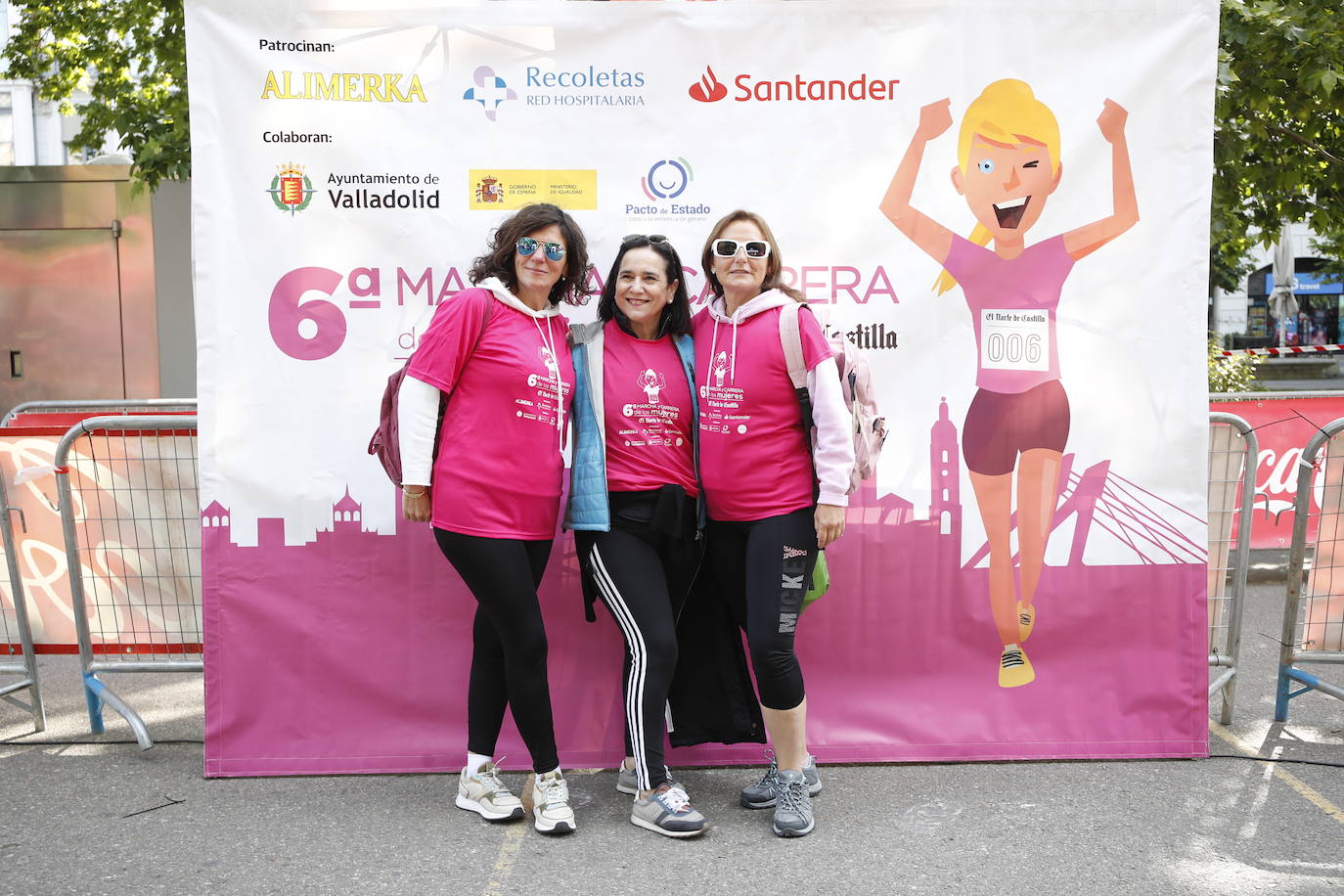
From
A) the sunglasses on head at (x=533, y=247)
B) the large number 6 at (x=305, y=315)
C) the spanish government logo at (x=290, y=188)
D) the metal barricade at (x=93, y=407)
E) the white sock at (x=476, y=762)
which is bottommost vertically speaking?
the white sock at (x=476, y=762)

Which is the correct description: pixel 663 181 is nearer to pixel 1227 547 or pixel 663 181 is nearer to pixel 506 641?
pixel 506 641

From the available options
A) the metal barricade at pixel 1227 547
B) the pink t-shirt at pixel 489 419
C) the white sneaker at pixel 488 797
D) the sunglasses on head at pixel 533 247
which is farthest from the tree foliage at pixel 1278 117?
the white sneaker at pixel 488 797

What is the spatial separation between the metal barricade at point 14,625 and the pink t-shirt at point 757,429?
3.07m

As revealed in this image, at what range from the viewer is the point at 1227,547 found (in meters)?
5.06

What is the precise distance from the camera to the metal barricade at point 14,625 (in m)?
4.95

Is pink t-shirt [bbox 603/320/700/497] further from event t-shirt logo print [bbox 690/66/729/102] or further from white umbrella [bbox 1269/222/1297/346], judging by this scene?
white umbrella [bbox 1269/222/1297/346]

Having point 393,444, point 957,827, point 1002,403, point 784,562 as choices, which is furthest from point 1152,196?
point 393,444

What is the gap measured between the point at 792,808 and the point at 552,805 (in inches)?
32.1

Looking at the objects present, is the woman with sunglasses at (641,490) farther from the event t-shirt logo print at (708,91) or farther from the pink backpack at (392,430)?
the event t-shirt logo print at (708,91)

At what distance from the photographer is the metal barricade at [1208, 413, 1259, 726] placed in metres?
5.02

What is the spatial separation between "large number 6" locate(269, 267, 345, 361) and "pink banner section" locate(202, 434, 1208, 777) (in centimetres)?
60

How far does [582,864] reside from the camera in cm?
374

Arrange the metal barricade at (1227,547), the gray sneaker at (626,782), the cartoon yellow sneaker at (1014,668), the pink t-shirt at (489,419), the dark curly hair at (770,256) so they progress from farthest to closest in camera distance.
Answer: the metal barricade at (1227,547) < the cartoon yellow sneaker at (1014,668) < the gray sneaker at (626,782) < the dark curly hair at (770,256) < the pink t-shirt at (489,419)

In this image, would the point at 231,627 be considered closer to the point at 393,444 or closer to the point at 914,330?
the point at 393,444
